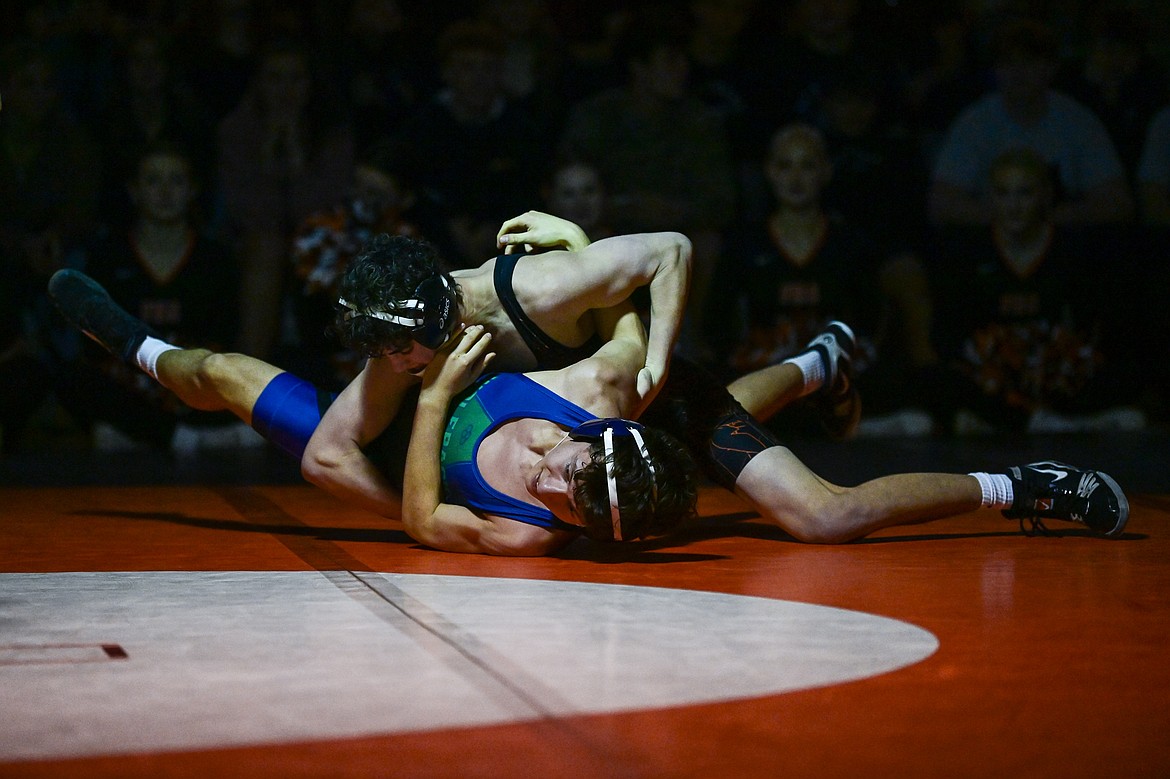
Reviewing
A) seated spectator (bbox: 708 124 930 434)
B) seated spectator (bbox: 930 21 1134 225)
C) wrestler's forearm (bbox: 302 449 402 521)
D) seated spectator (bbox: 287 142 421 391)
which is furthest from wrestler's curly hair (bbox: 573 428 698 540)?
seated spectator (bbox: 930 21 1134 225)

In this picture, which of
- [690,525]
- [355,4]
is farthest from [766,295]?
[690,525]

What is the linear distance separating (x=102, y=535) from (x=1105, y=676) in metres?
2.50

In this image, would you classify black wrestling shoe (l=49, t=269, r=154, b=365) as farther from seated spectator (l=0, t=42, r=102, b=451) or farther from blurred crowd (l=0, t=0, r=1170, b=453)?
seated spectator (l=0, t=42, r=102, b=451)

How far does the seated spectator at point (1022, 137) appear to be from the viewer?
652 centimetres

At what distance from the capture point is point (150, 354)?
155 inches

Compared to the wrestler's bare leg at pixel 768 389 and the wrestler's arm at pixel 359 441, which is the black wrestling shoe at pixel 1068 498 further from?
the wrestler's arm at pixel 359 441

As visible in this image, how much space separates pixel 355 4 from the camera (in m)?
6.45

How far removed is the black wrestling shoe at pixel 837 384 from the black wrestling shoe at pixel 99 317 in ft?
6.44

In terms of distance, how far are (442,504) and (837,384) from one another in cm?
154

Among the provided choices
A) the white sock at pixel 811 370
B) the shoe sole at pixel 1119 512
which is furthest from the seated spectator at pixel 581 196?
the shoe sole at pixel 1119 512

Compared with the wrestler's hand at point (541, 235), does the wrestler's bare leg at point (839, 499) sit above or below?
below

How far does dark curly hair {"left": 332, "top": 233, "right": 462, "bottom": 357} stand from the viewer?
3176mm

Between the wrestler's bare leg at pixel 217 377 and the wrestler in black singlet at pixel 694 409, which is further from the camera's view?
the wrestler's bare leg at pixel 217 377

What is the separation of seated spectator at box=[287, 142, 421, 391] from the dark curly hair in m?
2.50
